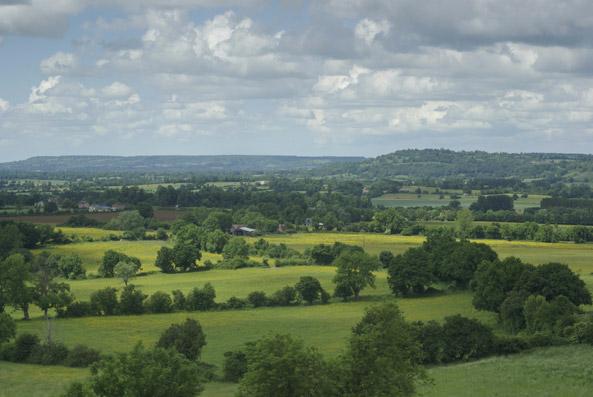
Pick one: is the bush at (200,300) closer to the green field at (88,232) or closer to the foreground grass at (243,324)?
the foreground grass at (243,324)

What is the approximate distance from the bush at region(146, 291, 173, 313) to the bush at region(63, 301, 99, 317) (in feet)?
17.0

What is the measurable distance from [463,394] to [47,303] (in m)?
44.0

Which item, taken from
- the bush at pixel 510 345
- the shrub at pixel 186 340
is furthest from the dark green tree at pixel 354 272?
the shrub at pixel 186 340

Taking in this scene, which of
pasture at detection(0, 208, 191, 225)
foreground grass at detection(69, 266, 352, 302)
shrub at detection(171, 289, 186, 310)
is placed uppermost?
pasture at detection(0, 208, 191, 225)

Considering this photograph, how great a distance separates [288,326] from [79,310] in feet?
70.1

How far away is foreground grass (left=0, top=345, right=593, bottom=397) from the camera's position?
147 feet

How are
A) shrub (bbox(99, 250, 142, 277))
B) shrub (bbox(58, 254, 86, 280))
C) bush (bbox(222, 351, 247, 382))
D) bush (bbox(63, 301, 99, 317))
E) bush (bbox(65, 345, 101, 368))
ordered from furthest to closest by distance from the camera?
shrub (bbox(99, 250, 142, 277)) < shrub (bbox(58, 254, 86, 280)) < bush (bbox(63, 301, 99, 317)) < bush (bbox(65, 345, 101, 368)) < bush (bbox(222, 351, 247, 382))

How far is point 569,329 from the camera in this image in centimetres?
5969

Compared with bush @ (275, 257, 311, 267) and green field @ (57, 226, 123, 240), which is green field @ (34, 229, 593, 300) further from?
green field @ (57, 226, 123, 240)

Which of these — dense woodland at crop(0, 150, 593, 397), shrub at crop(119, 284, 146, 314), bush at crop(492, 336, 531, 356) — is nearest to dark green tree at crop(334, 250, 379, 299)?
dense woodland at crop(0, 150, 593, 397)

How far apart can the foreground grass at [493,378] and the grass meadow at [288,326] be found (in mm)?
58

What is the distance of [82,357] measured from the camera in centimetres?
5844

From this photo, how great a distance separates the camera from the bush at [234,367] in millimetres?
52906

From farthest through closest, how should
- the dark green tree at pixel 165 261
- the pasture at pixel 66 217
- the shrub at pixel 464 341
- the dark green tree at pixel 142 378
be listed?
the pasture at pixel 66 217
the dark green tree at pixel 165 261
the shrub at pixel 464 341
the dark green tree at pixel 142 378
